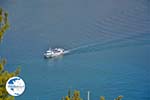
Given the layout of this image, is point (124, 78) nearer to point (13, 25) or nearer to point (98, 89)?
point (98, 89)

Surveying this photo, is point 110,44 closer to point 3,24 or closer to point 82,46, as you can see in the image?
point 82,46

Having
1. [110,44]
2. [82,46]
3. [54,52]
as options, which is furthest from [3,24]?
[110,44]

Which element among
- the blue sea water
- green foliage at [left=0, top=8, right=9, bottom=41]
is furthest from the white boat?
green foliage at [left=0, top=8, right=9, bottom=41]

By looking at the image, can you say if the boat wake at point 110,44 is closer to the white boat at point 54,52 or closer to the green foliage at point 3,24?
the white boat at point 54,52

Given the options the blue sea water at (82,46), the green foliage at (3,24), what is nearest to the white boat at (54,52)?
the blue sea water at (82,46)

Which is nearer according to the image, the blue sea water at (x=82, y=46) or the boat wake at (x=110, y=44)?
the blue sea water at (x=82, y=46)

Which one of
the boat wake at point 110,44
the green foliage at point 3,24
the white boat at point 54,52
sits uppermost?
the boat wake at point 110,44

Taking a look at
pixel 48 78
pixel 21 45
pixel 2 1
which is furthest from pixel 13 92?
pixel 2 1

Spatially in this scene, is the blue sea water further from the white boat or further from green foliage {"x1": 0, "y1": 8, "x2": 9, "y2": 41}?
green foliage {"x1": 0, "y1": 8, "x2": 9, "y2": 41}
